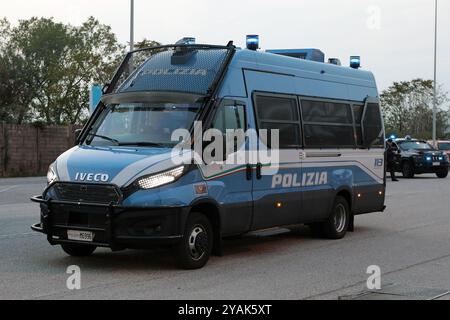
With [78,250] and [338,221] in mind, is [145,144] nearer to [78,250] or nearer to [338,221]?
[78,250]

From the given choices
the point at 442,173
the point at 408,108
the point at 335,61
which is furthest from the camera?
the point at 408,108

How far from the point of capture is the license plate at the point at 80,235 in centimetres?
814

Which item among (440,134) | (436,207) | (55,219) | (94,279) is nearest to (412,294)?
(94,279)

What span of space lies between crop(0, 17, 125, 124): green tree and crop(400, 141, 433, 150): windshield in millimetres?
23868

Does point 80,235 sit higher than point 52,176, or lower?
lower

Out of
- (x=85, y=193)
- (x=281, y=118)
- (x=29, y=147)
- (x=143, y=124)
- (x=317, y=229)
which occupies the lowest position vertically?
(x=317, y=229)

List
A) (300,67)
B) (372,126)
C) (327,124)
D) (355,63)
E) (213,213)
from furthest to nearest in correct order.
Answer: (355,63) → (372,126) → (327,124) → (300,67) → (213,213)

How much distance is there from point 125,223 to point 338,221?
4.89 metres

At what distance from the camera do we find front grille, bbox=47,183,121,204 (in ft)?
26.3

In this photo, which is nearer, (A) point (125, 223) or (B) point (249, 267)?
(A) point (125, 223)

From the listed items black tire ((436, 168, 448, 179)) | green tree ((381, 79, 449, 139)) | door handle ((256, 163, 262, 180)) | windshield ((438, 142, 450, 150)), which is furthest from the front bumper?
green tree ((381, 79, 449, 139))

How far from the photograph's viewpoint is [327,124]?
458 inches

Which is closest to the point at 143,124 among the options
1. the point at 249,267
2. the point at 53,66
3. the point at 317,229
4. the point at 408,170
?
the point at 249,267

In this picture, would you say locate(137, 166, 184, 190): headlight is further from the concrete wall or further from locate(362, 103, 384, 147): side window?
the concrete wall
